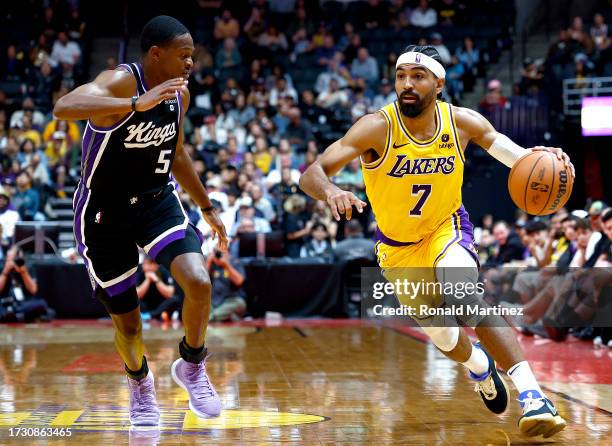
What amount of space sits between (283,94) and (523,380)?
1355 cm

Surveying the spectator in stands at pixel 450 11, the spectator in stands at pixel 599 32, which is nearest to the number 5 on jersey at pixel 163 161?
the spectator in stands at pixel 599 32

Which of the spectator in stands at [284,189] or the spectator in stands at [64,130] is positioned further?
the spectator in stands at [64,130]

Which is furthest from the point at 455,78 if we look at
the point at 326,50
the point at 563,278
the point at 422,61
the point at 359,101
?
the point at 422,61

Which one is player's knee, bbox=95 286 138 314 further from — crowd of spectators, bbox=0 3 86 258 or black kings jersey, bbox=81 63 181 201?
crowd of spectators, bbox=0 3 86 258

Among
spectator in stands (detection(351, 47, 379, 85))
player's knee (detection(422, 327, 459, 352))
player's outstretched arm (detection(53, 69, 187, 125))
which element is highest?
spectator in stands (detection(351, 47, 379, 85))

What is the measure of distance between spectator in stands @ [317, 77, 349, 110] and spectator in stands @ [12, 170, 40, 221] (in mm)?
5516

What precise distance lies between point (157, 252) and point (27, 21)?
1645 centimetres

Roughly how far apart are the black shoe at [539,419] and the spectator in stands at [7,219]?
10.2 meters

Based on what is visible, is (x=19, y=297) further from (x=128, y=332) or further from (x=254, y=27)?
(x=254, y=27)

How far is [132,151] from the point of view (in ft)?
15.2

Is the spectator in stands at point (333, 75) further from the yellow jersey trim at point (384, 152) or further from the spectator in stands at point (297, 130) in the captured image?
the yellow jersey trim at point (384, 152)

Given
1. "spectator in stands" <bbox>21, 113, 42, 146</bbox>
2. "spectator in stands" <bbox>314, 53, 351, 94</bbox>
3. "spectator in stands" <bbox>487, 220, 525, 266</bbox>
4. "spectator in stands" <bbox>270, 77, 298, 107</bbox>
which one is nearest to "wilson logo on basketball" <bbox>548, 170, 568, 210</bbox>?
"spectator in stands" <bbox>487, 220, 525, 266</bbox>

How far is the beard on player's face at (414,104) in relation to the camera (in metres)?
4.95

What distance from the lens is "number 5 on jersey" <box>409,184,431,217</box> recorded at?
197 inches
